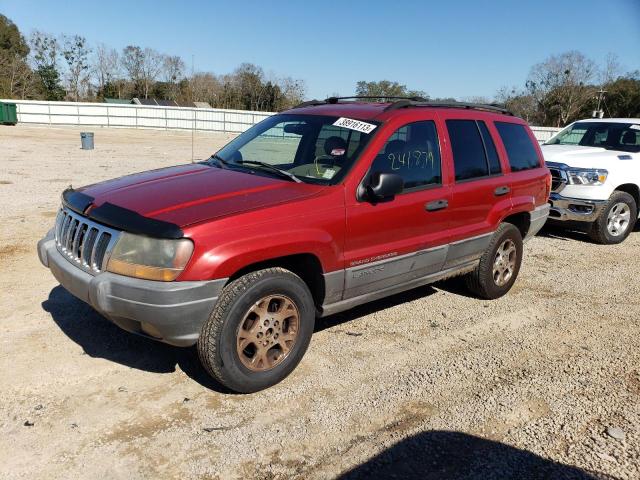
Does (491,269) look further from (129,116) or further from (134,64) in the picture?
(134,64)

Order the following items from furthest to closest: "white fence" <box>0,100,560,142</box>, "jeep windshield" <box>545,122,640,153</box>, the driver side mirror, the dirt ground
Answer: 1. "white fence" <box>0,100,560,142</box>
2. "jeep windshield" <box>545,122,640,153</box>
3. the driver side mirror
4. the dirt ground

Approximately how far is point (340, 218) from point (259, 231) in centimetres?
68

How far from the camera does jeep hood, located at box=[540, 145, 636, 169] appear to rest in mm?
7973

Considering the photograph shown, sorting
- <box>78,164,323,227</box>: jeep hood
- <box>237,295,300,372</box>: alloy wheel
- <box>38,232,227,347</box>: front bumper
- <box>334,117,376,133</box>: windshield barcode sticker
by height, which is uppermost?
<box>334,117,376,133</box>: windshield barcode sticker

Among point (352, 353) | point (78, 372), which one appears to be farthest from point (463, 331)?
point (78, 372)

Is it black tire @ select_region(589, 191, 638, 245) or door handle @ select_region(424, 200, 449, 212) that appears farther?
black tire @ select_region(589, 191, 638, 245)

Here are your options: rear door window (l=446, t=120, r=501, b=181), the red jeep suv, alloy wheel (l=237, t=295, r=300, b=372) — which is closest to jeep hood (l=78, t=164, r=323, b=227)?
the red jeep suv

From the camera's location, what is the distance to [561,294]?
232 inches

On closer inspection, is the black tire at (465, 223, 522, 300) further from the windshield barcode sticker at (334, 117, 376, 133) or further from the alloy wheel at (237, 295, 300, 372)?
the alloy wheel at (237, 295, 300, 372)

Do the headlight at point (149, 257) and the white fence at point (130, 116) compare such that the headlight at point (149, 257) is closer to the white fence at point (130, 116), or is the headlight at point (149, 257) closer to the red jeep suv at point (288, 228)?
the red jeep suv at point (288, 228)

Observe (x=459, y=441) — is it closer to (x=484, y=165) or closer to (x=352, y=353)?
(x=352, y=353)

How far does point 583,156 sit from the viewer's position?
8141 mm

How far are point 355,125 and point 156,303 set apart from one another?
2109 mm

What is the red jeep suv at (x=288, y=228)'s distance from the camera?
125 inches
